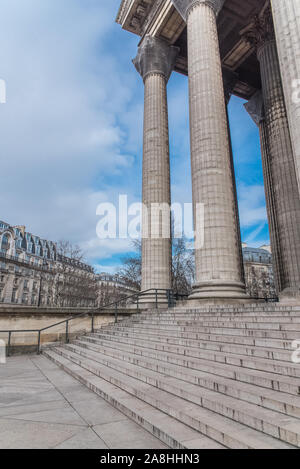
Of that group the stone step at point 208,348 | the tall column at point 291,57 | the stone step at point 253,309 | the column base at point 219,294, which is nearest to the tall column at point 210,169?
the column base at point 219,294

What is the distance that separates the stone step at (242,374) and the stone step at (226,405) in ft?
1.70

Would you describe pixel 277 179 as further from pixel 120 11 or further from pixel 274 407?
pixel 120 11

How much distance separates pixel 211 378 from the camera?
16.3ft

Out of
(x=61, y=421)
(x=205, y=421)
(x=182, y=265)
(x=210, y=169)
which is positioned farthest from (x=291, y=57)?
(x=182, y=265)

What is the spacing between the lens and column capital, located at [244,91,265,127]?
23609 mm

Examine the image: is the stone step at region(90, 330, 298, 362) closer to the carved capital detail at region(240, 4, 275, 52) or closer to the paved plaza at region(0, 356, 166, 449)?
the paved plaza at region(0, 356, 166, 449)

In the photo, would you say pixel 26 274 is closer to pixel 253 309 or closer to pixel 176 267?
pixel 176 267

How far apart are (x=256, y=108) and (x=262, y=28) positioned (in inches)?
262

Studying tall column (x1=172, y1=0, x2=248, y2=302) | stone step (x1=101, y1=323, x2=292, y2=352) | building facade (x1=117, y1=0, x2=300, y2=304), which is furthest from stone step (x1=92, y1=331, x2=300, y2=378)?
tall column (x1=172, y1=0, x2=248, y2=302)

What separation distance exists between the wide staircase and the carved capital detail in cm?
1887

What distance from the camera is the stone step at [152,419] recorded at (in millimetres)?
3279

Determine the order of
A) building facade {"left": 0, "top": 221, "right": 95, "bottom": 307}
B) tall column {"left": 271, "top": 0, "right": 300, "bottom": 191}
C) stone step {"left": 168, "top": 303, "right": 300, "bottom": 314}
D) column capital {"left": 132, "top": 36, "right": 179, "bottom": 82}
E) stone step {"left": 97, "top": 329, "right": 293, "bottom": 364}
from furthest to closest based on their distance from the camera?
building facade {"left": 0, "top": 221, "right": 95, "bottom": 307} → column capital {"left": 132, "top": 36, "right": 179, "bottom": 82} → tall column {"left": 271, "top": 0, "right": 300, "bottom": 191} → stone step {"left": 168, "top": 303, "right": 300, "bottom": 314} → stone step {"left": 97, "top": 329, "right": 293, "bottom": 364}

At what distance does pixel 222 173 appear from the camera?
1271 cm

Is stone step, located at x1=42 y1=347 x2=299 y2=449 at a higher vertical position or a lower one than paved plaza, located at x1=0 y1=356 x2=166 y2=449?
higher
